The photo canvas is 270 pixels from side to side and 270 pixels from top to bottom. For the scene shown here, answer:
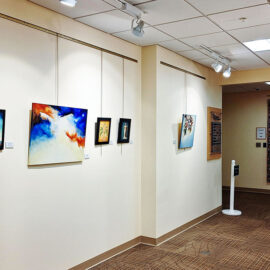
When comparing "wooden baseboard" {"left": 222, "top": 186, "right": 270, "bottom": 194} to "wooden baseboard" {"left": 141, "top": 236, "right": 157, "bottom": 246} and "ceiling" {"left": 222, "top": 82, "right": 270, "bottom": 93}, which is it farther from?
"wooden baseboard" {"left": 141, "top": 236, "right": 157, "bottom": 246}

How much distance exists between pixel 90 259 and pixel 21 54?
249cm

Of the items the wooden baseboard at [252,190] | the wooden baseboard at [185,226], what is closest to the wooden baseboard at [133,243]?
the wooden baseboard at [185,226]

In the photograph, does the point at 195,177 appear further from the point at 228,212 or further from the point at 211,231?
the point at 228,212

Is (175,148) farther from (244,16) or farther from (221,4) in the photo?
(221,4)

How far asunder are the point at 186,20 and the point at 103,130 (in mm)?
1618

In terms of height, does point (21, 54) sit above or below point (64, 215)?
above

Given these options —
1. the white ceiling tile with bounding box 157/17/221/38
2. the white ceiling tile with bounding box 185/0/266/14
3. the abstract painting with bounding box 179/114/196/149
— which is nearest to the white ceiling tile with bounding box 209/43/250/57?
the white ceiling tile with bounding box 157/17/221/38

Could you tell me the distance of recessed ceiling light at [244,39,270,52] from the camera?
4.84m

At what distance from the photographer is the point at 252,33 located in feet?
14.6

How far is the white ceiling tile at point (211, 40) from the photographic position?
460 centimetres

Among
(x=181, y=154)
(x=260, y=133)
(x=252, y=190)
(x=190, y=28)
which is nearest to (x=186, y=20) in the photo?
(x=190, y=28)

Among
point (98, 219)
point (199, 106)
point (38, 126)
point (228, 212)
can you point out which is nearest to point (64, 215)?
point (98, 219)

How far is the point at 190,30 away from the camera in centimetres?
435

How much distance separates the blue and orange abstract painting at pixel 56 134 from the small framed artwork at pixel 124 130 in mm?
732
